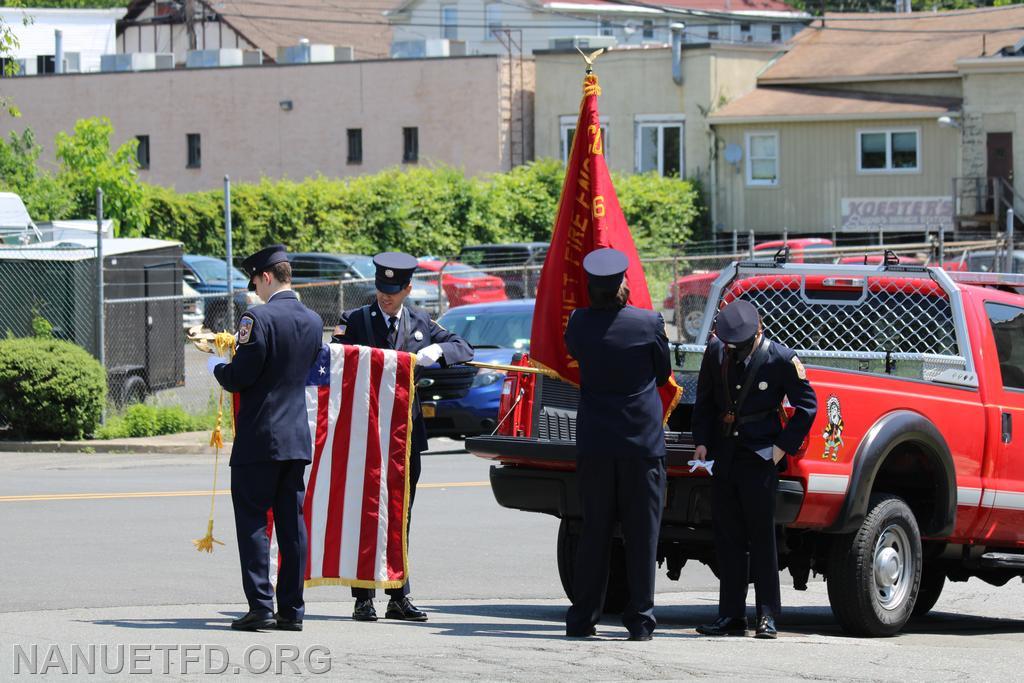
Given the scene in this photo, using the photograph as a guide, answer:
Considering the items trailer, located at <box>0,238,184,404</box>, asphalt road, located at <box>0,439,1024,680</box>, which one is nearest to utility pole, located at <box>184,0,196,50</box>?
trailer, located at <box>0,238,184,404</box>

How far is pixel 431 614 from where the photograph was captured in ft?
30.4

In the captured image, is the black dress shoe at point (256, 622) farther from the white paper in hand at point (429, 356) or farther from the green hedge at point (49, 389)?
the green hedge at point (49, 389)

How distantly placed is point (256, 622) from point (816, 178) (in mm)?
42184

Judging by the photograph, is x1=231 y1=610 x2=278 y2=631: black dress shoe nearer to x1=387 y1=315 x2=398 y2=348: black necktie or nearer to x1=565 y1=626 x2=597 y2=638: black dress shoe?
x1=565 y1=626 x2=597 y2=638: black dress shoe

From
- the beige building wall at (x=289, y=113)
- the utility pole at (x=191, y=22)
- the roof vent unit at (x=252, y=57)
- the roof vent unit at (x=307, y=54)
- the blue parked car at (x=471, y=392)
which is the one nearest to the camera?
the blue parked car at (x=471, y=392)

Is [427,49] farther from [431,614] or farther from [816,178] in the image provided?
[431,614]

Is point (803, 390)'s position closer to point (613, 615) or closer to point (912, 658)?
point (912, 658)

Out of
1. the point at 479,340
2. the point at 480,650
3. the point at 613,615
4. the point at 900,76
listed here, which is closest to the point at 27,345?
the point at 479,340

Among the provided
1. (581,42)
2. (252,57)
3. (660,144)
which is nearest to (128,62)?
(252,57)

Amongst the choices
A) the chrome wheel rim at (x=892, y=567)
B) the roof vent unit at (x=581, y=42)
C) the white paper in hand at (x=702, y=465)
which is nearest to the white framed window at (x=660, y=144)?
the roof vent unit at (x=581, y=42)

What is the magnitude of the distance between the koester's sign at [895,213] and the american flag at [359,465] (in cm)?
3960

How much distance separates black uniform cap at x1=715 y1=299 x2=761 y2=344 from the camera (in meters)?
8.16

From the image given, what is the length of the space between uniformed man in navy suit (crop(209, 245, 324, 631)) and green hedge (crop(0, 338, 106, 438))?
40.0ft

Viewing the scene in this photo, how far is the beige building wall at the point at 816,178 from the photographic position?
1847 inches
